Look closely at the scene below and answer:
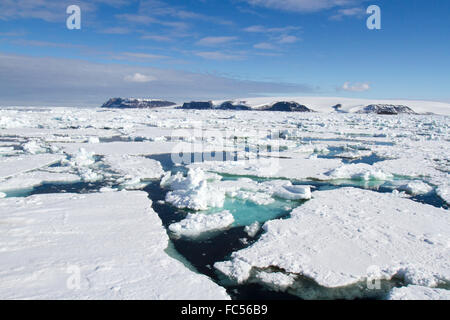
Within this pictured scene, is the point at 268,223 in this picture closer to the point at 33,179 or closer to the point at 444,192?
the point at 444,192

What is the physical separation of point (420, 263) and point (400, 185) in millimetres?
4289

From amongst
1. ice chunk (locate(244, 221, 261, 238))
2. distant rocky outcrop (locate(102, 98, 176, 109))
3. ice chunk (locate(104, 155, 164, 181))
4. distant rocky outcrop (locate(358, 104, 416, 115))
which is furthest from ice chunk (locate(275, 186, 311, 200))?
distant rocky outcrop (locate(102, 98, 176, 109))

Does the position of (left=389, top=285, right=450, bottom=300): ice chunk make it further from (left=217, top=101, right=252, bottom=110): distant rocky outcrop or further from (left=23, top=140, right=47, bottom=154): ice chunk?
(left=217, top=101, right=252, bottom=110): distant rocky outcrop

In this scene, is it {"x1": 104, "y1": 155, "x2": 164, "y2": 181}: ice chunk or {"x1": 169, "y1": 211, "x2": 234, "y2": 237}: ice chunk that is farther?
{"x1": 104, "y1": 155, "x2": 164, "y2": 181}: ice chunk

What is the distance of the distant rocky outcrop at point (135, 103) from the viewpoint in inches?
3255

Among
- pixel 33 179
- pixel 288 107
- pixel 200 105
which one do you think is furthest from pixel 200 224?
pixel 200 105

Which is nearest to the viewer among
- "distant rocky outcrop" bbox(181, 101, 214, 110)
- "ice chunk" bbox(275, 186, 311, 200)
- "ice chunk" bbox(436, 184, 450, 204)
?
"ice chunk" bbox(275, 186, 311, 200)

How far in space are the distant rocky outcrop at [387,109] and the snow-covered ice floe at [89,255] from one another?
173ft

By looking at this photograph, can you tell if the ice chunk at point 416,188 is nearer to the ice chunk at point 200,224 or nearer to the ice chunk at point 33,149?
the ice chunk at point 200,224

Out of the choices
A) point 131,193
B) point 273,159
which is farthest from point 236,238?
point 273,159

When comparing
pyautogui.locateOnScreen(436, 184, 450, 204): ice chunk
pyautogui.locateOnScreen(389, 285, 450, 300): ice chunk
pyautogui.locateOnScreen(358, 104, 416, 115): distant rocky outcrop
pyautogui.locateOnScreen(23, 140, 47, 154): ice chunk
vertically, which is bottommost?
pyautogui.locateOnScreen(389, 285, 450, 300): ice chunk

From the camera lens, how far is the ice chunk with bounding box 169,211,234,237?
5.19 metres

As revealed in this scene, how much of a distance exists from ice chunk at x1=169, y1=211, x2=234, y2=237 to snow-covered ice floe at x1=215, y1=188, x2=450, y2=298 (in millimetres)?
704

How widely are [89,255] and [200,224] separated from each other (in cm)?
173
